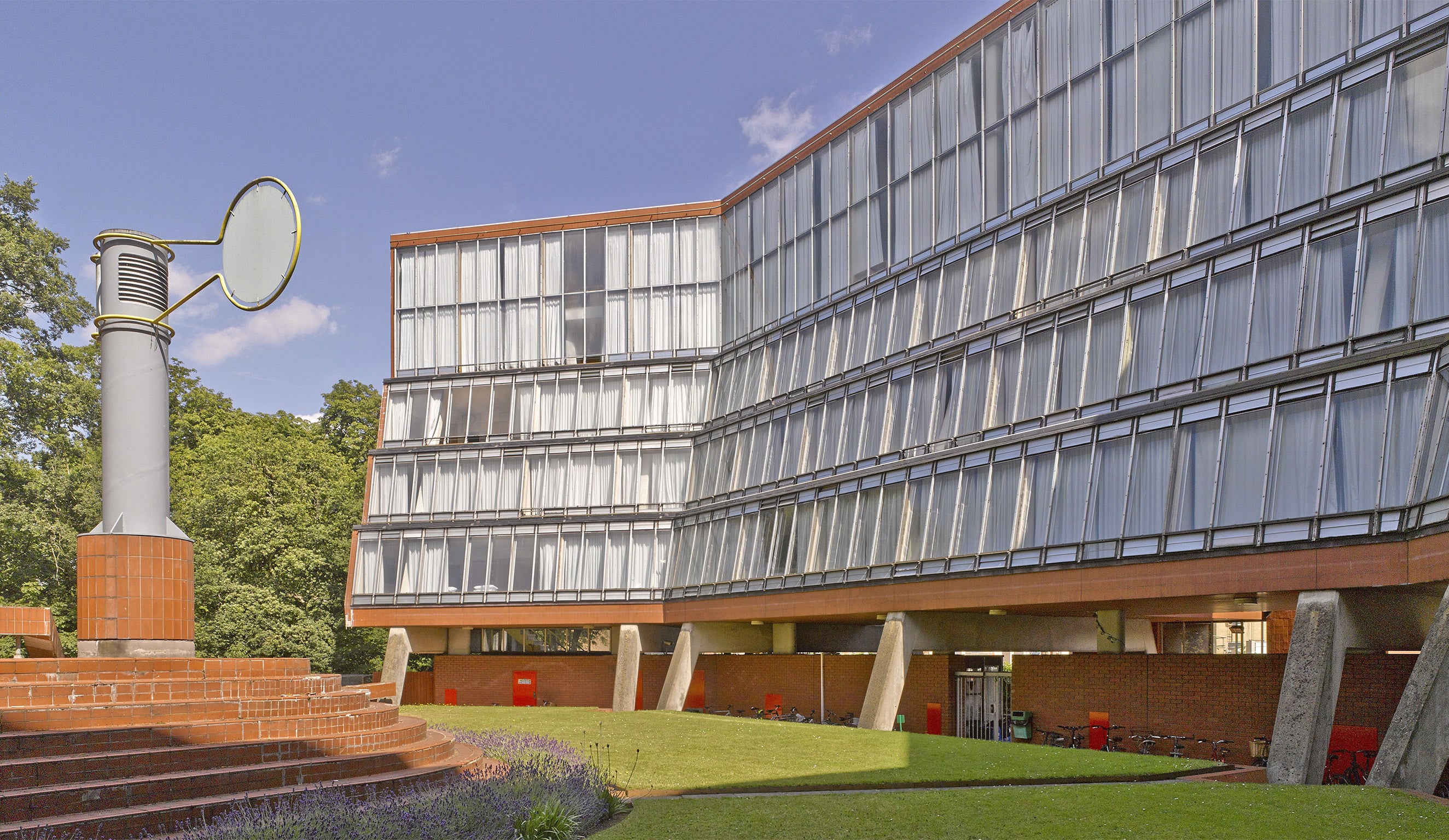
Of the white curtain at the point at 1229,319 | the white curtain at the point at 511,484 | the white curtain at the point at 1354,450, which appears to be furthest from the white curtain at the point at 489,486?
the white curtain at the point at 1354,450

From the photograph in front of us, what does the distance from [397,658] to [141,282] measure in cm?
3367

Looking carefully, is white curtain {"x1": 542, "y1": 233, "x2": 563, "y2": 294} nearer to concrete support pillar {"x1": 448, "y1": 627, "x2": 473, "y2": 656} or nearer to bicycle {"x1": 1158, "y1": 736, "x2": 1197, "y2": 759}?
concrete support pillar {"x1": 448, "y1": 627, "x2": 473, "y2": 656}

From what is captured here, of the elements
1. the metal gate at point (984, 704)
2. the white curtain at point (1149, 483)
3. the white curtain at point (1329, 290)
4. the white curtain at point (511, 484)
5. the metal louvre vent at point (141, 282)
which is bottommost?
the metal gate at point (984, 704)

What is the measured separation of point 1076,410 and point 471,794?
66.1 ft

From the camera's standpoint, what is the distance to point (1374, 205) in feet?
82.7

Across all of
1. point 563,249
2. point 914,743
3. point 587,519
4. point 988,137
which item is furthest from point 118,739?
point 563,249

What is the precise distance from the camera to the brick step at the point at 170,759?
53.6 ft

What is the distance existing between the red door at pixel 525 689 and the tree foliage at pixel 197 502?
865cm

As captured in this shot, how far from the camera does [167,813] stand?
16156 millimetres

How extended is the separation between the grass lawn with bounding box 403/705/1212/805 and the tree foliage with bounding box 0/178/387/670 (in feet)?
71.0

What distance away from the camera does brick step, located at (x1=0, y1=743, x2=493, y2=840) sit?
590 inches

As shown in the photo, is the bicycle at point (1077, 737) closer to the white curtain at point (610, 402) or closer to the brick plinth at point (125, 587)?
the brick plinth at point (125, 587)

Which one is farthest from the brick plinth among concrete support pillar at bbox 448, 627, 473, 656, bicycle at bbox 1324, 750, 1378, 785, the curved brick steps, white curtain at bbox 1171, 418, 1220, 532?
concrete support pillar at bbox 448, 627, 473, 656

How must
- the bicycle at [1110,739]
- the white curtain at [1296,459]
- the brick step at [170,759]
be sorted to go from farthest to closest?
the bicycle at [1110,739]
the white curtain at [1296,459]
the brick step at [170,759]
